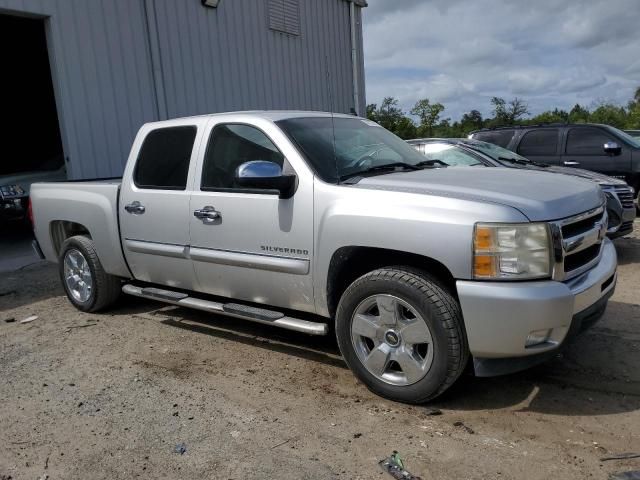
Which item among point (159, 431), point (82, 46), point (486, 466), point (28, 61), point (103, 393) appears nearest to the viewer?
point (486, 466)

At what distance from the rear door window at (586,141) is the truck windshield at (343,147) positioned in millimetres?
5961

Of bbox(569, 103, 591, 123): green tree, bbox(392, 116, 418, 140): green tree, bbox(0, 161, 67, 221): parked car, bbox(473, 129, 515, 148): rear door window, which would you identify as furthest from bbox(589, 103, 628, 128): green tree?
bbox(0, 161, 67, 221): parked car

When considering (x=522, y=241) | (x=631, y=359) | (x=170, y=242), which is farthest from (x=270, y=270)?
(x=631, y=359)

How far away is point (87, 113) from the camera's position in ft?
29.4

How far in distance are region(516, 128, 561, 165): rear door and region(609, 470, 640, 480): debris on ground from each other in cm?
762

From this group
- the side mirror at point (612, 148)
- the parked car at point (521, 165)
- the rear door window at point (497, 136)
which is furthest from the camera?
the rear door window at point (497, 136)

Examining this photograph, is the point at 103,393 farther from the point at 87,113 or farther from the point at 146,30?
the point at 146,30

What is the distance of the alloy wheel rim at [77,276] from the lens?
563 cm

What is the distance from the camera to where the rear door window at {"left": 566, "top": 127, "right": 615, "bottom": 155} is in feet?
30.9

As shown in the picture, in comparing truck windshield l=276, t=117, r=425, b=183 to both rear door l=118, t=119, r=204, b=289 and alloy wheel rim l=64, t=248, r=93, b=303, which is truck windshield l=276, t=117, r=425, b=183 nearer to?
rear door l=118, t=119, r=204, b=289

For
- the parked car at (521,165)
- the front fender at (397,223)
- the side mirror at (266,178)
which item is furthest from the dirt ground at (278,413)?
the parked car at (521,165)

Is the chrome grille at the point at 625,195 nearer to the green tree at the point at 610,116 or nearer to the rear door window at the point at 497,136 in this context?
the rear door window at the point at 497,136

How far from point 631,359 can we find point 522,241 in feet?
5.60

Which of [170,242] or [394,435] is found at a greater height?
[170,242]
